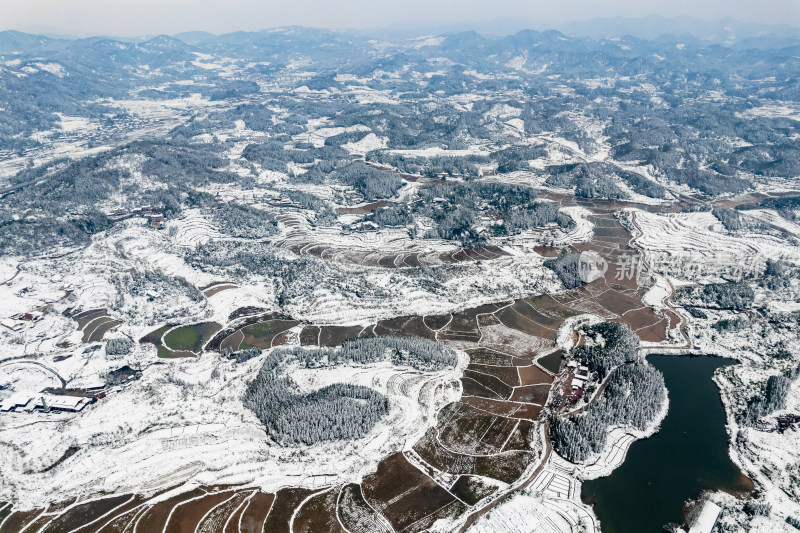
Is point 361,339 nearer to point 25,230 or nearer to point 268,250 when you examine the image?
point 268,250

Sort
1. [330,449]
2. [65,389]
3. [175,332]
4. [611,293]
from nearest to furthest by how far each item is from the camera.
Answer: [330,449]
[65,389]
[175,332]
[611,293]

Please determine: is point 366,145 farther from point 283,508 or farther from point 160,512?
point 160,512

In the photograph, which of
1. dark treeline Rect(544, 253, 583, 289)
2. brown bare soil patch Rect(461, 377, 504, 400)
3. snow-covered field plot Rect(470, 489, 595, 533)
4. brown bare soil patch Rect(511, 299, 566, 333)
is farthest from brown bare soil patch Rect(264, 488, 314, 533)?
dark treeline Rect(544, 253, 583, 289)

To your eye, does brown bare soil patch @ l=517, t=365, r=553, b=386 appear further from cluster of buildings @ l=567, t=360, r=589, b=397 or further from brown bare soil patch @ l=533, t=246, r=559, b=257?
brown bare soil patch @ l=533, t=246, r=559, b=257

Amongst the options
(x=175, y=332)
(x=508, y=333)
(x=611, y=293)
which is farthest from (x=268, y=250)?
(x=611, y=293)

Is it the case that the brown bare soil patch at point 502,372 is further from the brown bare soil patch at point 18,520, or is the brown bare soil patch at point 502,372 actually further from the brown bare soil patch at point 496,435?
the brown bare soil patch at point 18,520

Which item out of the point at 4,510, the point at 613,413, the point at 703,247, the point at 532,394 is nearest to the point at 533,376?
the point at 532,394
